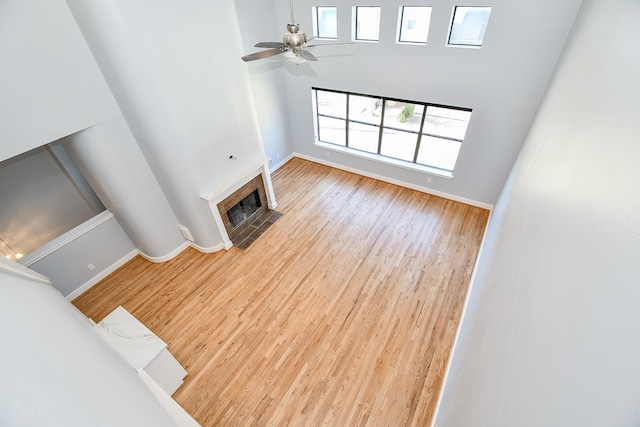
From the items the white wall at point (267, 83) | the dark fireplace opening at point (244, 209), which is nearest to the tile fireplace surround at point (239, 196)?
the dark fireplace opening at point (244, 209)

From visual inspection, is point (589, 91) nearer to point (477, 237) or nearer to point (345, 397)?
point (345, 397)

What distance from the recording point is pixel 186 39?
374 centimetres

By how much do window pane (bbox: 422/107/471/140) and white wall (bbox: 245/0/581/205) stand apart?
0.65ft

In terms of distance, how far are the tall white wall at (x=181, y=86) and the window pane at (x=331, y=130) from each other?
2434mm

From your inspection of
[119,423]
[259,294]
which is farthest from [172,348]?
[119,423]

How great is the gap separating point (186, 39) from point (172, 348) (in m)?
4.27

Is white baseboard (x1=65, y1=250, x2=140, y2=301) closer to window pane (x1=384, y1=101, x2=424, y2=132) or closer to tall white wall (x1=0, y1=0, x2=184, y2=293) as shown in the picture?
tall white wall (x1=0, y1=0, x2=184, y2=293)

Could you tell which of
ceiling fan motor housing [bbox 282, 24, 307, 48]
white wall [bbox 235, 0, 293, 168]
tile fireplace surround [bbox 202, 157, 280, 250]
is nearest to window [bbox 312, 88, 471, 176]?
white wall [bbox 235, 0, 293, 168]

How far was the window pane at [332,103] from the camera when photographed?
6.43 meters

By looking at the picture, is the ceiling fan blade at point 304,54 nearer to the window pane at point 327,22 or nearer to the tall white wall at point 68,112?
the tall white wall at point 68,112

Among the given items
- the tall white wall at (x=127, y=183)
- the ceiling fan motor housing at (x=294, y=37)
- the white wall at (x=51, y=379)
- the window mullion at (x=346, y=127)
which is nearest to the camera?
the white wall at (x=51, y=379)

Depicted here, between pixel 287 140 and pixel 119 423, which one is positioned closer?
pixel 119 423

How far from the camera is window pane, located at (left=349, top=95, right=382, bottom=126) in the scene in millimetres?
6020

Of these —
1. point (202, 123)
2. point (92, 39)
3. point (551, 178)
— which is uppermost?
point (92, 39)
